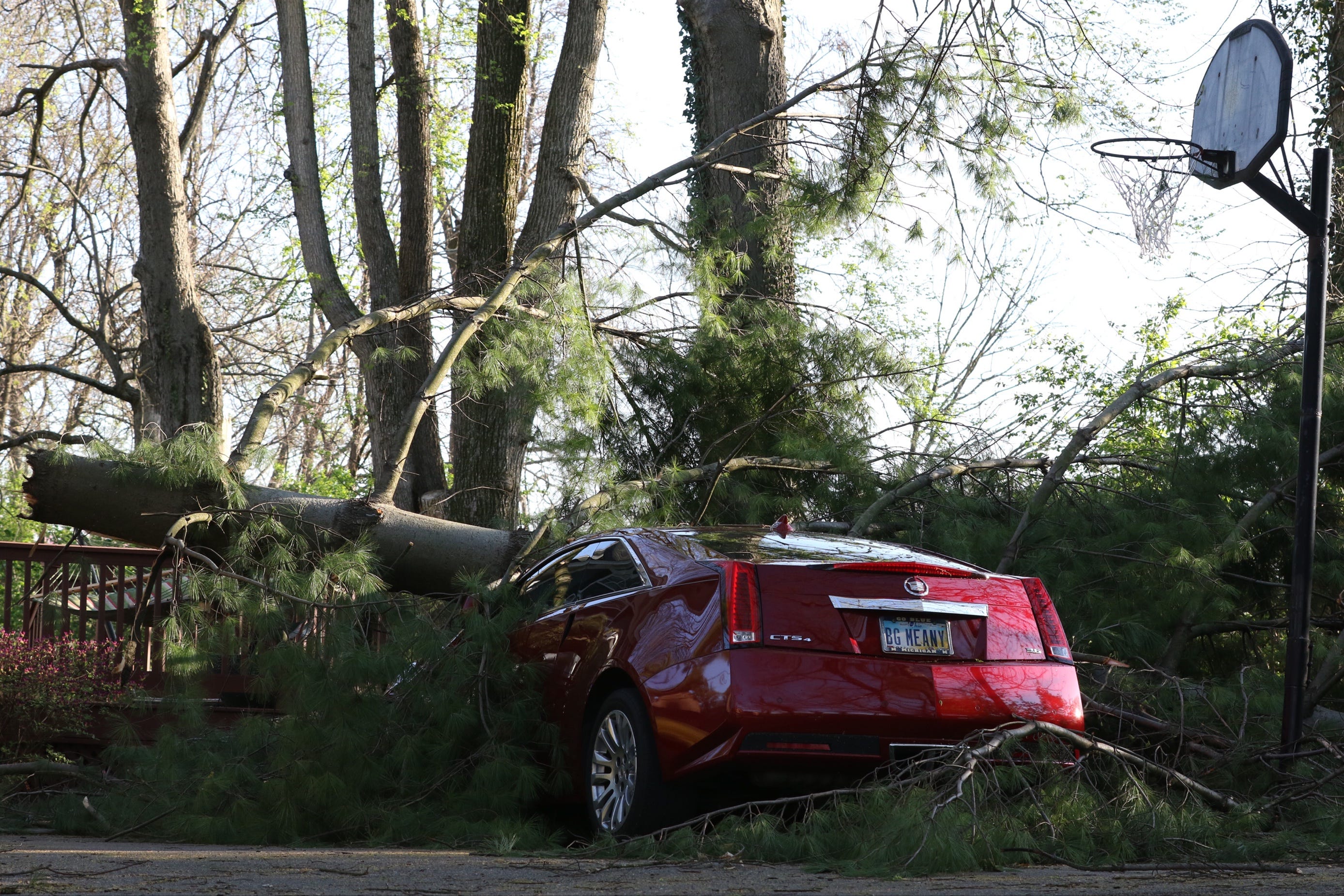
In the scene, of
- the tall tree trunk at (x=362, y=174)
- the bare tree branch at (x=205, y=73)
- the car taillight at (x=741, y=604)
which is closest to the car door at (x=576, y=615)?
the car taillight at (x=741, y=604)

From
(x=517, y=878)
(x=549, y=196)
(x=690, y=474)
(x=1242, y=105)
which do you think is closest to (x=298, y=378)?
(x=690, y=474)

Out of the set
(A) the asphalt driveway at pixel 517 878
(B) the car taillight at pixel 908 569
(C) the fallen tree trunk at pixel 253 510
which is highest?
(C) the fallen tree trunk at pixel 253 510

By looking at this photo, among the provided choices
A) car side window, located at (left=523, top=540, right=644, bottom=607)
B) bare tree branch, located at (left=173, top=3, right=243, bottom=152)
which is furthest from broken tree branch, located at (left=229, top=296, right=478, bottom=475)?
bare tree branch, located at (left=173, top=3, right=243, bottom=152)

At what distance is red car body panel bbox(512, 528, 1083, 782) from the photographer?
4809 mm

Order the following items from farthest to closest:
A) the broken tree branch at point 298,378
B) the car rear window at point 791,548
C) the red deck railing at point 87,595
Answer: the red deck railing at point 87,595 → the broken tree branch at point 298,378 → the car rear window at point 791,548

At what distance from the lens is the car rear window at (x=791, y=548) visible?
5.30 meters

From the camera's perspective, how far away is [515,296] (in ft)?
30.5

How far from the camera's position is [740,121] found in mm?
12625

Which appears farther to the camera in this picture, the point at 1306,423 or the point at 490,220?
the point at 490,220

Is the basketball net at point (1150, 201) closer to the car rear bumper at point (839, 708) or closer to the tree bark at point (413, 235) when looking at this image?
the car rear bumper at point (839, 708)

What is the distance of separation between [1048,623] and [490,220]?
8.24 metres

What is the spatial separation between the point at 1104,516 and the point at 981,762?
4093 mm

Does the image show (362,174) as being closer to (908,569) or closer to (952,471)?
(952,471)

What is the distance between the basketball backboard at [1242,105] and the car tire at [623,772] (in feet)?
13.1
